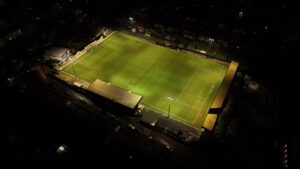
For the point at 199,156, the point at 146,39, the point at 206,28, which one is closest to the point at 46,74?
the point at 146,39

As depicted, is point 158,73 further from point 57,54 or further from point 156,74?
point 57,54

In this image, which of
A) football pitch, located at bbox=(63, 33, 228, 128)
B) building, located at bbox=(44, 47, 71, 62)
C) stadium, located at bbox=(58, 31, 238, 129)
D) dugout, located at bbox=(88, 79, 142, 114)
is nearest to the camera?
dugout, located at bbox=(88, 79, 142, 114)

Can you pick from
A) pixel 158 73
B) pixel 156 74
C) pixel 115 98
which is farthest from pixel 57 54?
pixel 158 73

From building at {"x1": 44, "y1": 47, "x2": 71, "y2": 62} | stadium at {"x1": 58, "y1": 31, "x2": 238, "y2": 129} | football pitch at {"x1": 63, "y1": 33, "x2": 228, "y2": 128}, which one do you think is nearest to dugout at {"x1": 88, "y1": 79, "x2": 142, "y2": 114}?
stadium at {"x1": 58, "y1": 31, "x2": 238, "y2": 129}

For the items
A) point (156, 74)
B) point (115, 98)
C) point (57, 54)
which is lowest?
point (57, 54)

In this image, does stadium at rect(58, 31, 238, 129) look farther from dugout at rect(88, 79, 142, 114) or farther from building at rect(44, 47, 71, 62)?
building at rect(44, 47, 71, 62)

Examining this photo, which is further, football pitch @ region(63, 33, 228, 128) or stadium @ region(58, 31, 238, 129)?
football pitch @ region(63, 33, 228, 128)

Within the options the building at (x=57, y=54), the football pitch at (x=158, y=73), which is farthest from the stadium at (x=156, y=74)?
the building at (x=57, y=54)
